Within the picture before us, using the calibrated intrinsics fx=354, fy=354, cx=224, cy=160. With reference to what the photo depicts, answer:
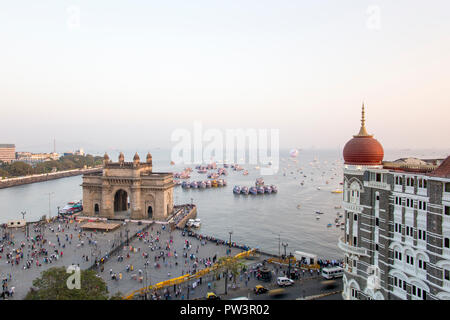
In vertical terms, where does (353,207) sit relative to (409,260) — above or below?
above

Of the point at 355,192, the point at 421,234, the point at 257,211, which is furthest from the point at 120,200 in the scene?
the point at 421,234

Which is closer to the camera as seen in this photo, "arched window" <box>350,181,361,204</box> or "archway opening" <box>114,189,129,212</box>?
"arched window" <box>350,181,361,204</box>

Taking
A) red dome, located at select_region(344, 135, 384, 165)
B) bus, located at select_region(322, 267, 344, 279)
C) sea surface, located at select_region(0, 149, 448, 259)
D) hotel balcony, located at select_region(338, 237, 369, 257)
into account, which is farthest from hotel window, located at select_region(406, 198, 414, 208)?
sea surface, located at select_region(0, 149, 448, 259)

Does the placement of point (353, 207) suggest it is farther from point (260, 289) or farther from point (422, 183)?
point (260, 289)

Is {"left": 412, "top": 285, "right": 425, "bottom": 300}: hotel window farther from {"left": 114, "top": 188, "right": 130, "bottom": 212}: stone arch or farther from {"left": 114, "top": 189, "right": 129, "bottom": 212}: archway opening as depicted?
{"left": 114, "top": 189, "right": 129, "bottom": 212}: archway opening

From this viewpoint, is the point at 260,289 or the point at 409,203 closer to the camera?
the point at 409,203

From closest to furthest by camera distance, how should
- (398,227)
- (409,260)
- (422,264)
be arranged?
(422,264) → (409,260) → (398,227)
